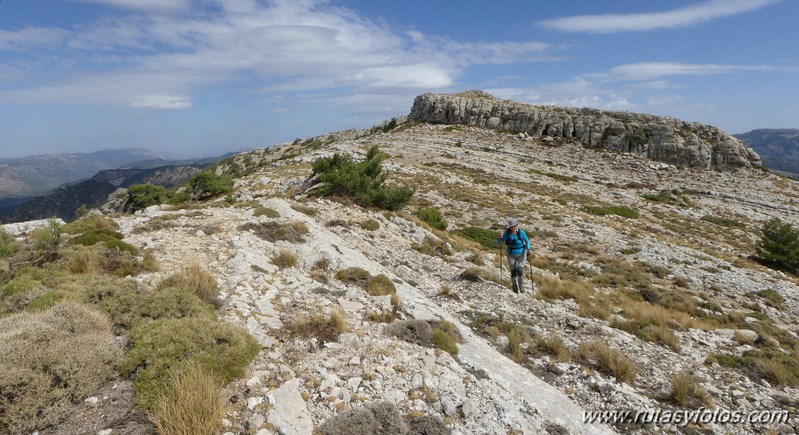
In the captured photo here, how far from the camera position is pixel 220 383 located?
5277 millimetres

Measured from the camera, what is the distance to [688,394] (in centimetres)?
776

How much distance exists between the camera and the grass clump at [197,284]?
8.03 m

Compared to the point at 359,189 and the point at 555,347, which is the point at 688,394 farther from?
the point at 359,189

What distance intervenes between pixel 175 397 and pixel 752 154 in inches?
3288

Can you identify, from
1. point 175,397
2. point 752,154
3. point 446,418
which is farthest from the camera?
point 752,154

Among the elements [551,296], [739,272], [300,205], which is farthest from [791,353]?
[300,205]

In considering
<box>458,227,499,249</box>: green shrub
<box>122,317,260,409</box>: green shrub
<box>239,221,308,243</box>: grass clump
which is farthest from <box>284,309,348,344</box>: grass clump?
<box>458,227,499,249</box>: green shrub

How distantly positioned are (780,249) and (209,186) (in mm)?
40118

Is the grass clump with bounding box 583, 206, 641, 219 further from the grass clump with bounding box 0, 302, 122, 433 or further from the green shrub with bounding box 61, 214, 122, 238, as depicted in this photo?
the grass clump with bounding box 0, 302, 122, 433

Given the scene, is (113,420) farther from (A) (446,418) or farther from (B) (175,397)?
(A) (446,418)

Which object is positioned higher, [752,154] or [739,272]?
[752,154]

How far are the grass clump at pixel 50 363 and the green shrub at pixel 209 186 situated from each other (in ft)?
89.2

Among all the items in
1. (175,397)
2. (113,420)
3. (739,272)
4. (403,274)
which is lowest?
(739,272)

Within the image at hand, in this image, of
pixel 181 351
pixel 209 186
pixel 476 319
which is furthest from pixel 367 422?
pixel 209 186
